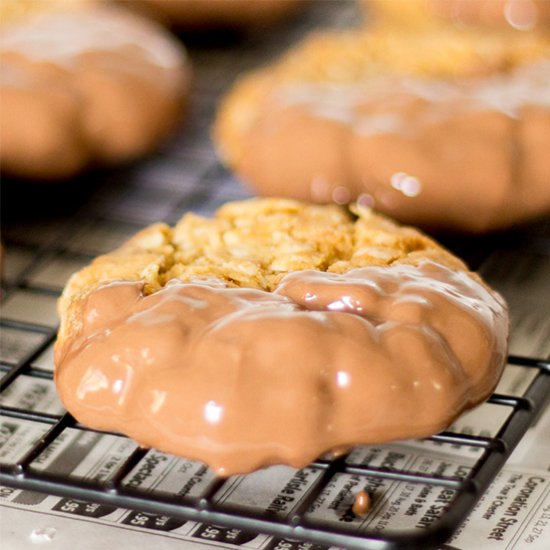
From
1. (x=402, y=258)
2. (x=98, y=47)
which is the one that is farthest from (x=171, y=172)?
(x=402, y=258)

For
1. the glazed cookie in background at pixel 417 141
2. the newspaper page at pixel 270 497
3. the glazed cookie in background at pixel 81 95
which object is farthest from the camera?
the glazed cookie in background at pixel 81 95

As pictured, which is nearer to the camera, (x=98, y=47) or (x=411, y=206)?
(x=411, y=206)

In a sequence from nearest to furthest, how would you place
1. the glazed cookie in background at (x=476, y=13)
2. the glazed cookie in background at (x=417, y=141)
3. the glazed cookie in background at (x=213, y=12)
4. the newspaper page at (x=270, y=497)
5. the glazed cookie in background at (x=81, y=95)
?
the newspaper page at (x=270, y=497), the glazed cookie in background at (x=417, y=141), the glazed cookie in background at (x=81, y=95), the glazed cookie in background at (x=476, y=13), the glazed cookie in background at (x=213, y=12)

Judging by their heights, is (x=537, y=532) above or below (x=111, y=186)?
above

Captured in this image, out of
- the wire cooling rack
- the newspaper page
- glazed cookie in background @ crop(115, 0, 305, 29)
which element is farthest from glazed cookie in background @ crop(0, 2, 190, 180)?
the newspaper page

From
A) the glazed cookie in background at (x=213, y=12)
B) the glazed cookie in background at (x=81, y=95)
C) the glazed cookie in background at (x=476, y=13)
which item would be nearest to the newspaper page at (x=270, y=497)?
the glazed cookie in background at (x=81, y=95)

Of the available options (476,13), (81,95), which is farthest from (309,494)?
(476,13)

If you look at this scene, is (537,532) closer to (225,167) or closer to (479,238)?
(479,238)

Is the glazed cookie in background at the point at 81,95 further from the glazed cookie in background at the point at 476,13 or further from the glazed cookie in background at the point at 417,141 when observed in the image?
the glazed cookie in background at the point at 476,13
